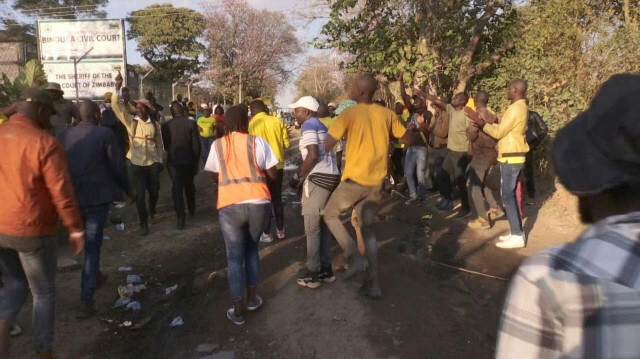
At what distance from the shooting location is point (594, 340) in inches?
34.4

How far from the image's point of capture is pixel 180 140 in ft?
23.5

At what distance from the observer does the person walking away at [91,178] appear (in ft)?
14.5

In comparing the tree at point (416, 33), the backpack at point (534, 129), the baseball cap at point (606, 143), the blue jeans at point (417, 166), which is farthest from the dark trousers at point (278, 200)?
the tree at point (416, 33)

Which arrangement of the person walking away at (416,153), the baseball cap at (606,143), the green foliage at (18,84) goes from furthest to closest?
the green foliage at (18,84) → the person walking away at (416,153) → the baseball cap at (606,143)

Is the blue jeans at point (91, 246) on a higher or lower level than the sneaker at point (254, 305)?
higher

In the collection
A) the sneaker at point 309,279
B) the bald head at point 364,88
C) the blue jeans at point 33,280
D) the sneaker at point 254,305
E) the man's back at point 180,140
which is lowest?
the sneaker at point 254,305

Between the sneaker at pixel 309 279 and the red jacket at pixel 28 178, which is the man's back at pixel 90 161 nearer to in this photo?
the red jacket at pixel 28 178

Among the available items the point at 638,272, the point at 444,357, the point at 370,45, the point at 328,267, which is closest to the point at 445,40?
the point at 370,45

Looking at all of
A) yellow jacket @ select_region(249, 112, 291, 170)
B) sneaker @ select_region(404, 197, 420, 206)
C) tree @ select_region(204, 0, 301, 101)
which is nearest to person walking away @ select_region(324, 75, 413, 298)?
yellow jacket @ select_region(249, 112, 291, 170)

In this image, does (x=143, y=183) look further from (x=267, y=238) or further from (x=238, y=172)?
(x=238, y=172)

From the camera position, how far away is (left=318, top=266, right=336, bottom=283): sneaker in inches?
194

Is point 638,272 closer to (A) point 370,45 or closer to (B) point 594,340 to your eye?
(B) point 594,340

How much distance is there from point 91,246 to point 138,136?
9.41 feet

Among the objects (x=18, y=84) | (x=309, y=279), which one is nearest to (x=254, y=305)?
(x=309, y=279)
